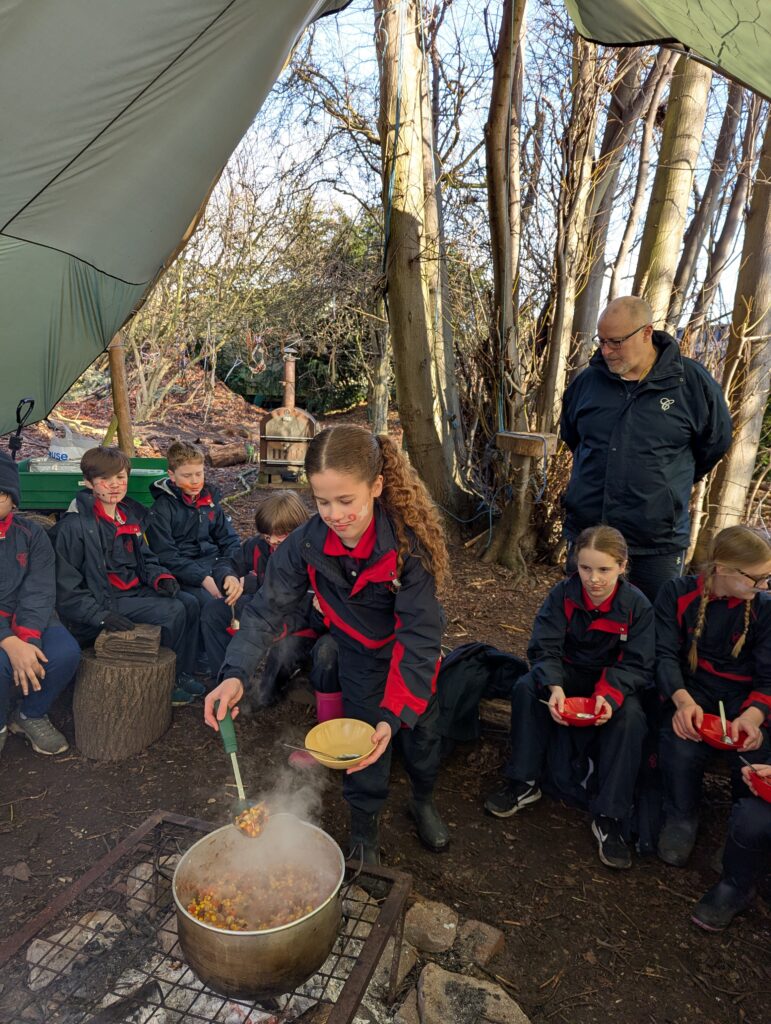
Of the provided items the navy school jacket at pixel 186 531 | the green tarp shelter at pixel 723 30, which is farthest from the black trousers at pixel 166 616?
the green tarp shelter at pixel 723 30

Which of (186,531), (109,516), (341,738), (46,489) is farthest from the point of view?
(46,489)

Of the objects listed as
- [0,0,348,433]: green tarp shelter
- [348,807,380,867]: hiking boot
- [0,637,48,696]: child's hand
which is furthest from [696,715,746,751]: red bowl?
[0,0,348,433]: green tarp shelter

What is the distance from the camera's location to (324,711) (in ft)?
10.5

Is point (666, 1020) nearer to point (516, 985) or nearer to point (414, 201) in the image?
point (516, 985)

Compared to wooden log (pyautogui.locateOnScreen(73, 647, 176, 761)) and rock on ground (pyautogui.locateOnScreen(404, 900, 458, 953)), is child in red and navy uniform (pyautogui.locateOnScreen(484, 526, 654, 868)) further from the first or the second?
wooden log (pyautogui.locateOnScreen(73, 647, 176, 761))

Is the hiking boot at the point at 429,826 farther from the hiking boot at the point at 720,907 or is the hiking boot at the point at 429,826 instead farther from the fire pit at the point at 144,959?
the hiking boot at the point at 720,907

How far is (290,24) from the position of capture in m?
2.75

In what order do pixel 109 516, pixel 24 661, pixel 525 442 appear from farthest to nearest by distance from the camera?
1. pixel 525 442
2. pixel 109 516
3. pixel 24 661

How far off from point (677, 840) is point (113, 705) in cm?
245

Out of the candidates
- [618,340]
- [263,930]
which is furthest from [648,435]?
[263,930]

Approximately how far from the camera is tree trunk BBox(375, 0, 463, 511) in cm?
531

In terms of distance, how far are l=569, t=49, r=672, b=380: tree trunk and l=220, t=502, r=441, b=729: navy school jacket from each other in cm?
362

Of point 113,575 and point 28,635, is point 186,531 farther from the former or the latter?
point 28,635

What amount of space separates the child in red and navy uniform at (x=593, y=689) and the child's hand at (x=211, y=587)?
1810 mm
